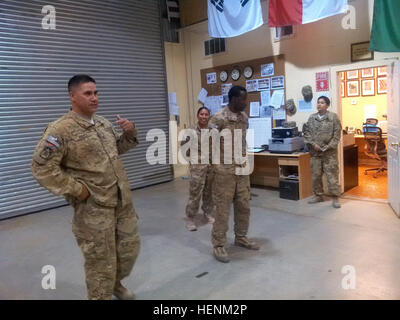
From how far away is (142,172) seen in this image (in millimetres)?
7031

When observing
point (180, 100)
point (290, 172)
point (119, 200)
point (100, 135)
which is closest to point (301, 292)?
point (119, 200)

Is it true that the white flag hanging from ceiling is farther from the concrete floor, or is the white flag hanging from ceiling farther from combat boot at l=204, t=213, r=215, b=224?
combat boot at l=204, t=213, r=215, b=224

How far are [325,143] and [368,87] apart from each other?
3.65 metres

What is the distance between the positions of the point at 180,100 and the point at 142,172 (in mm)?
1918

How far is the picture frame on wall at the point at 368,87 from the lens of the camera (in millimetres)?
7702

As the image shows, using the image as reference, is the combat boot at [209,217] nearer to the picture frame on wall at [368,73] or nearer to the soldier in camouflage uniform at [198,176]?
the soldier in camouflage uniform at [198,176]

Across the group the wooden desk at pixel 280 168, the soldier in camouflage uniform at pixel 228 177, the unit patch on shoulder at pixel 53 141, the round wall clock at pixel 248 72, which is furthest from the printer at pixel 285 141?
the unit patch on shoulder at pixel 53 141

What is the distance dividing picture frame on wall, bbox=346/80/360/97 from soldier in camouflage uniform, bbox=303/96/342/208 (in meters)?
3.43

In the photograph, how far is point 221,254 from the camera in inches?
130

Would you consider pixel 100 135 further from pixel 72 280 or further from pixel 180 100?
pixel 180 100

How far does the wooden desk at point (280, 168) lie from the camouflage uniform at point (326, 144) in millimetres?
297

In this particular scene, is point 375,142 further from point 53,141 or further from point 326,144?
point 53,141

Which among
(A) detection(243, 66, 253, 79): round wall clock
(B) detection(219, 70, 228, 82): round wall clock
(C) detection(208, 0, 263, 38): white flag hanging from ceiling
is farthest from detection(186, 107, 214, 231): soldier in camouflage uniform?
(B) detection(219, 70, 228, 82): round wall clock

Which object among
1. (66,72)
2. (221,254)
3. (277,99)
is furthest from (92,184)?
(277,99)
